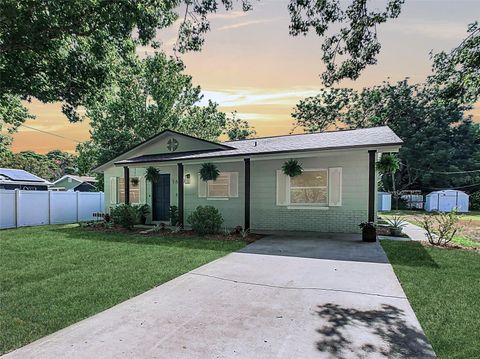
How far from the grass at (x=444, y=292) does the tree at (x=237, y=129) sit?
34.4m

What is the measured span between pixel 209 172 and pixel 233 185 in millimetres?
1161

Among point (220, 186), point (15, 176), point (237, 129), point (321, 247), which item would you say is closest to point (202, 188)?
point (220, 186)

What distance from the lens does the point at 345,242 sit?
877 centimetres

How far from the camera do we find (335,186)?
10320mm

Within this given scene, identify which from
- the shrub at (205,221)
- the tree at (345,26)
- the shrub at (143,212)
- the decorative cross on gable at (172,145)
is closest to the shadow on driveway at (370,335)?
the tree at (345,26)

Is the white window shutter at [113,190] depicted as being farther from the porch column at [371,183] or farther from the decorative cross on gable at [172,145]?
the porch column at [371,183]

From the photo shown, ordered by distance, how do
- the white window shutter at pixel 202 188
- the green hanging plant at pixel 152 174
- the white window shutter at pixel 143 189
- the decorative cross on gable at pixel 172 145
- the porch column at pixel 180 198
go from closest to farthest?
the porch column at pixel 180 198
the white window shutter at pixel 202 188
the green hanging plant at pixel 152 174
the decorative cross on gable at pixel 172 145
the white window shutter at pixel 143 189

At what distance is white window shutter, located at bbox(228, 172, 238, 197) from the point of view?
39.8 feet

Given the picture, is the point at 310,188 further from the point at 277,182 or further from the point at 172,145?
the point at 172,145

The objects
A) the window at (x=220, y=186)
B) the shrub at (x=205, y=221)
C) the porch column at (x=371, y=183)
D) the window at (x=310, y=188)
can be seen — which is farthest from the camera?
the window at (x=220, y=186)

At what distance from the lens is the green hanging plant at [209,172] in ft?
38.7

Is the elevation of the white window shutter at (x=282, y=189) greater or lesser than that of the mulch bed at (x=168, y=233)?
greater

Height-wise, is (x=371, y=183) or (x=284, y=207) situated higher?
(x=371, y=183)

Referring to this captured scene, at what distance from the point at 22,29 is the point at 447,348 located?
11274mm
